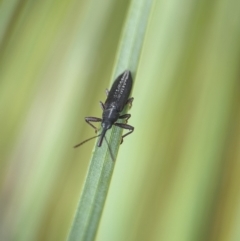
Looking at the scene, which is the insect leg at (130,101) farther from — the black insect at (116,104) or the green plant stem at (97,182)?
the green plant stem at (97,182)

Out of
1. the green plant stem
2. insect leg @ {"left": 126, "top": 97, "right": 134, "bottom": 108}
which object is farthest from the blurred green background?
the green plant stem

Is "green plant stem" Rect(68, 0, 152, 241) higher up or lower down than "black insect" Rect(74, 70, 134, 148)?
lower down

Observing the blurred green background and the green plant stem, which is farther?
the blurred green background

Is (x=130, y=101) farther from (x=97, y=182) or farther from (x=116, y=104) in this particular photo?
(x=97, y=182)

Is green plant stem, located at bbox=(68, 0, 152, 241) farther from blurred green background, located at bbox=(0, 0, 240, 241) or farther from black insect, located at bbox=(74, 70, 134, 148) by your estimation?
blurred green background, located at bbox=(0, 0, 240, 241)

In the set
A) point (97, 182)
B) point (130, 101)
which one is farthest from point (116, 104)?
point (97, 182)

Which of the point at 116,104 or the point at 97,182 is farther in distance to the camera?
the point at 116,104
